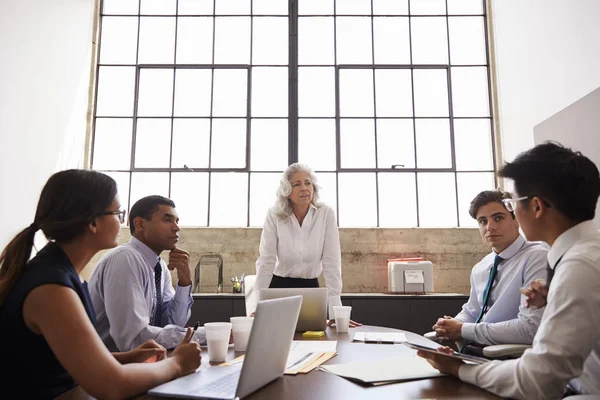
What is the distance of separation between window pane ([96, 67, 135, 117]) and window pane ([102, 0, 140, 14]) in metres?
0.66

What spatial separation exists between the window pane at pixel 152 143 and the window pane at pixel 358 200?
1.87m

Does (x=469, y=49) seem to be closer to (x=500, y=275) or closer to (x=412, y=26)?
(x=412, y=26)

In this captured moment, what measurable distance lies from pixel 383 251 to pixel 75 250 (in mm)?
3475

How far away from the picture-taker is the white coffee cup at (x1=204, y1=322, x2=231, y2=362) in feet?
4.46

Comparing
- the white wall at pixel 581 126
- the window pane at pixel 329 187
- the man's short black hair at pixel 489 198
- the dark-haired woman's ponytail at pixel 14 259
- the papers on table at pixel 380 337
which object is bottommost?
the papers on table at pixel 380 337

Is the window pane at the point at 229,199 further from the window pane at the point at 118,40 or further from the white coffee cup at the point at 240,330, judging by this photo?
the white coffee cup at the point at 240,330

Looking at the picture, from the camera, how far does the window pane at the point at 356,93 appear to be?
15.6 ft

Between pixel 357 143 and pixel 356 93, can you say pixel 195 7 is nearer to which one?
pixel 356 93

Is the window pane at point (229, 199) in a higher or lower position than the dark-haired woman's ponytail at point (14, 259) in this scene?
higher

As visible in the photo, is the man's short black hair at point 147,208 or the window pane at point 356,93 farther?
the window pane at point 356,93

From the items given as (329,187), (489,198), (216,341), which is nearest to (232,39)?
(329,187)

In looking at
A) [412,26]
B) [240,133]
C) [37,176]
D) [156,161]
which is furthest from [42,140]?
[412,26]

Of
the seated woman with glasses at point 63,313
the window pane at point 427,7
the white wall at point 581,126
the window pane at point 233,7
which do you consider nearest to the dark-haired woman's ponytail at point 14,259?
the seated woman with glasses at point 63,313

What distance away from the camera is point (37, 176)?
3.82 meters
